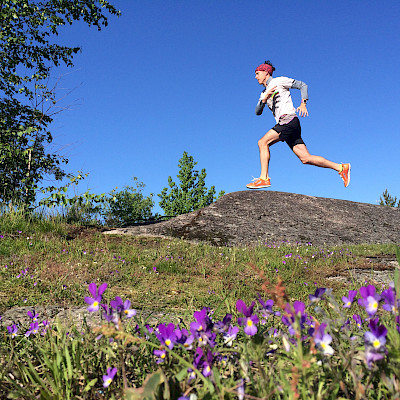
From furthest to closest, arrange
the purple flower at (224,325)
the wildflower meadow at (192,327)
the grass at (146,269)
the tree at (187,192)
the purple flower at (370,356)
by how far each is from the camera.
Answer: the tree at (187,192) → the grass at (146,269) → the purple flower at (224,325) → the wildflower meadow at (192,327) → the purple flower at (370,356)

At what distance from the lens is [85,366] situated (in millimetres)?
1643

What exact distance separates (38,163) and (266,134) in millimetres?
6613

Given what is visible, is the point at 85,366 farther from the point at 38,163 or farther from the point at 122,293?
the point at 38,163

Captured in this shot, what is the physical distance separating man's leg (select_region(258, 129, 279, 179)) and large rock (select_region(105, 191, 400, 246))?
173cm

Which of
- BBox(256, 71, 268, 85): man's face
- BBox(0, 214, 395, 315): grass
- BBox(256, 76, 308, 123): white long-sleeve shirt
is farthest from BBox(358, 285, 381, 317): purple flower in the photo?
BBox(256, 71, 268, 85): man's face

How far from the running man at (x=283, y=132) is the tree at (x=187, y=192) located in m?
6.66

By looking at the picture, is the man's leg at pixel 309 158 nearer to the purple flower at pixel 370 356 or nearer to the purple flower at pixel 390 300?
the purple flower at pixel 390 300

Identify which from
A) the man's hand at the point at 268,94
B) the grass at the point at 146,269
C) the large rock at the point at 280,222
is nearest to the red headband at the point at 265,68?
the man's hand at the point at 268,94

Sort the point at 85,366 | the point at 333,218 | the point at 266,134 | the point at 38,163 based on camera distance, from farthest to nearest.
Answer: the point at 333,218 < the point at 38,163 < the point at 266,134 < the point at 85,366

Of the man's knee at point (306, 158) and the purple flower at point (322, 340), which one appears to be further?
the man's knee at point (306, 158)

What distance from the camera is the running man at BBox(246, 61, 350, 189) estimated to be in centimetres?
823

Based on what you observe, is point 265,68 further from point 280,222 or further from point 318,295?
point 318,295

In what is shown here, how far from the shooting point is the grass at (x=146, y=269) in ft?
14.0

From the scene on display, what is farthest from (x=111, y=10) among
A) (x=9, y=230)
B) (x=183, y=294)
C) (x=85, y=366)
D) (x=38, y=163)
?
(x=85, y=366)
